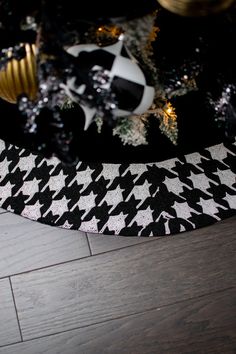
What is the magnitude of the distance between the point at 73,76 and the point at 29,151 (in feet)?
1.69

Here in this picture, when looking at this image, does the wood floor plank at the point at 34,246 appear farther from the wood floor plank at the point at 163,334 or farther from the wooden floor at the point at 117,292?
the wood floor plank at the point at 163,334

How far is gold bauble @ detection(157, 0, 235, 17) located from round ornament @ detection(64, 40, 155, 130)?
118 mm

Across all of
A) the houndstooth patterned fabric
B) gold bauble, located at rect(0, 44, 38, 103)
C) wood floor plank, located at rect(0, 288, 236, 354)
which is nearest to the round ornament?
gold bauble, located at rect(0, 44, 38, 103)

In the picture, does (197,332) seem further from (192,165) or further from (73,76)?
(73,76)

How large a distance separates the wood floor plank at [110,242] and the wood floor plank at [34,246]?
20 millimetres

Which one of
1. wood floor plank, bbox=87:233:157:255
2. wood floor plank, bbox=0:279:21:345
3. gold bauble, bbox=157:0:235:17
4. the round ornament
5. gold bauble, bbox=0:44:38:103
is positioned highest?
gold bauble, bbox=157:0:235:17

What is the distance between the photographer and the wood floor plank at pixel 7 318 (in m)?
1.14

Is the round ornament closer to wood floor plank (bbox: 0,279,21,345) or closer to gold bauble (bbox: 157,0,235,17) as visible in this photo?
gold bauble (bbox: 157,0,235,17)

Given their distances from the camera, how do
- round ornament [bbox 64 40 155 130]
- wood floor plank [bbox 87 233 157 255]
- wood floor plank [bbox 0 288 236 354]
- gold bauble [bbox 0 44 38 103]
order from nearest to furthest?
round ornament [bbox 64 40 155 130] → gold bauble [bbox 0 44 38 103] → wood floor plank [bbox 0 288 236 354] → wood floor plank [bbox 87 233 157 255]

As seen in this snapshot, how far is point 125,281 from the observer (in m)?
1.15

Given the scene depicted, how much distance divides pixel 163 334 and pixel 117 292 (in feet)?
0.46

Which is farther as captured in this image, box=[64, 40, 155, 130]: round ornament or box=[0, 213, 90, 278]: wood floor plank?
box=[0, 213, 90, 278]: wood floor plank

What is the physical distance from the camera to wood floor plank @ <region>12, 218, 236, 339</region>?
3.68ft

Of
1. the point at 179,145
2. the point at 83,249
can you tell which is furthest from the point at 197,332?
the point at 179,145
